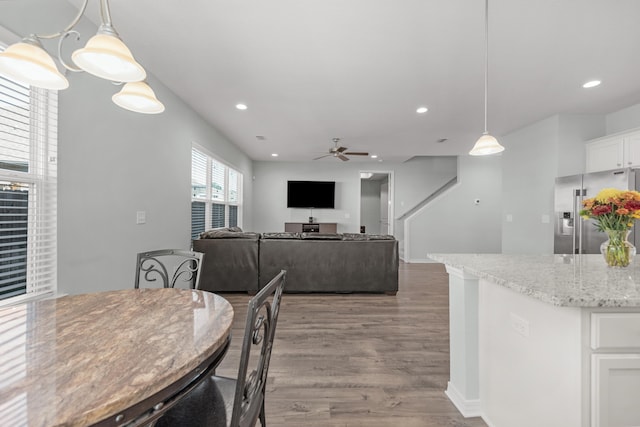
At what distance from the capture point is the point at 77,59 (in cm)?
104

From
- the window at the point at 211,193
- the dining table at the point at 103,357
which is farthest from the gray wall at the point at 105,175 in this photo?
the dining table at the point at 103,357

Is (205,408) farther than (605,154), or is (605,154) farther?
(605,154)

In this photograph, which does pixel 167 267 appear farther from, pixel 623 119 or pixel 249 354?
pixel 623 119

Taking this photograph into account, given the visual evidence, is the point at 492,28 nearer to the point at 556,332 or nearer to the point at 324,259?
the point at 556,332

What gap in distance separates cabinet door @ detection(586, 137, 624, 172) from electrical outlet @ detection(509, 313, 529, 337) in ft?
12.3

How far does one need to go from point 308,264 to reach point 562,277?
306 cm

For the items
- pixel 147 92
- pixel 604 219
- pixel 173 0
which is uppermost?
pixel 173 0

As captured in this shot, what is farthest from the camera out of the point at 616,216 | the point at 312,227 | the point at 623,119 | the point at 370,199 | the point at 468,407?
the point at 370,199

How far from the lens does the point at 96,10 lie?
208cm

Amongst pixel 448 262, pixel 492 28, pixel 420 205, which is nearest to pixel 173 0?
pixel 492 28

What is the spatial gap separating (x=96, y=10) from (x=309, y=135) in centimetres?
341

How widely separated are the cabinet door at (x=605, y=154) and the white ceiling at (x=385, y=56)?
503mm

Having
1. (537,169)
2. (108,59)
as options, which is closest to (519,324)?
(108,59)

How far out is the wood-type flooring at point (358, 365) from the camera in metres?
1.64
